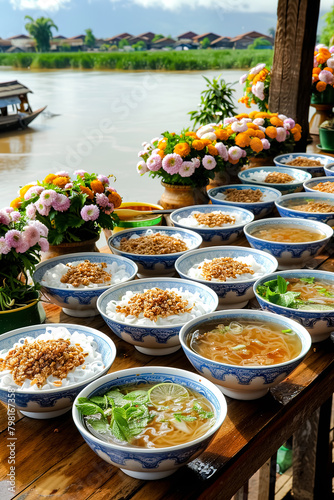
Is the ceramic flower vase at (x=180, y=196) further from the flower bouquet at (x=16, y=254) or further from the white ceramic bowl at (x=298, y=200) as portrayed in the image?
the flower bouquet at (x=16, y=254)

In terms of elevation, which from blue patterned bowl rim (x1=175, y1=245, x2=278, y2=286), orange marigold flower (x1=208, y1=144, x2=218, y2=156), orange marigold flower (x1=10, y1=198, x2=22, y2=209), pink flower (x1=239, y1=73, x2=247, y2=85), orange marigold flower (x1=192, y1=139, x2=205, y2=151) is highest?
pink flower (x1=239, y1=73, x2=247, y2=85)

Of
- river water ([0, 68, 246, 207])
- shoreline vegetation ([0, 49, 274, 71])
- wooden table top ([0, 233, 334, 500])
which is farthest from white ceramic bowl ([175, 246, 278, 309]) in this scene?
shoreline vegetation ([0, 49, 274, 71])

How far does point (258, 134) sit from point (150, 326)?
2.14 meters

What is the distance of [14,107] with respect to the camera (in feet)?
14.3

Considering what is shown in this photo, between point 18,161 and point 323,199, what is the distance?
265 centimetres

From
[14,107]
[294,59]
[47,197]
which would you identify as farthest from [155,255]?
[14,107]

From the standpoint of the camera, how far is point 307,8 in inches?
123

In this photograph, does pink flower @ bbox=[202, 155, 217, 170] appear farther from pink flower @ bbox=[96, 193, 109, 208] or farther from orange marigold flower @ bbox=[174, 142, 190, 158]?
pink flower @ bbox=[96, 193, 109, 208]

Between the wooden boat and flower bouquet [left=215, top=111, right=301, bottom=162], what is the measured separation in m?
1.89

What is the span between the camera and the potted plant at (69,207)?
1846 millimetres

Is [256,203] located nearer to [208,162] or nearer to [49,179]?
[208,162]

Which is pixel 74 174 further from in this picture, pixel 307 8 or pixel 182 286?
pixel 307 8

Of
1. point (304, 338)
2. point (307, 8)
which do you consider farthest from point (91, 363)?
point (307, 8)

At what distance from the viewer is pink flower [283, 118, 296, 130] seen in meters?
3.35
